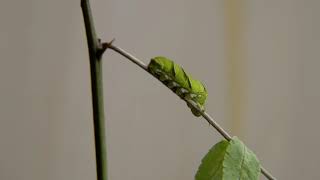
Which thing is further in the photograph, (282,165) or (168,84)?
(282,165)

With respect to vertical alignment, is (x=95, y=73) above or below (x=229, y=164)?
above

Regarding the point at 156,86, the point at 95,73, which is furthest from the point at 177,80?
the point at 156,86

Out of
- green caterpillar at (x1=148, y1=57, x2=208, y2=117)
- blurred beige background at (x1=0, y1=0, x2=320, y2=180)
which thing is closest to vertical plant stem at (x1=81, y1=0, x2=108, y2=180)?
green caterpillar at (x1=148, y1=57, x2=208, y2=117)

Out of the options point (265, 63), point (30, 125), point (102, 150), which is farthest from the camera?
point (265, 63)

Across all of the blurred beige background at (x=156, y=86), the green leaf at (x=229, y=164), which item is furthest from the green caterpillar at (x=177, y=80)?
the blurred beige background at (x=156, y=86)

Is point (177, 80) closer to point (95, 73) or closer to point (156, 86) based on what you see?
point (95, 73)

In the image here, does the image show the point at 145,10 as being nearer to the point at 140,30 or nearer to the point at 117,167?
the point at 140,30

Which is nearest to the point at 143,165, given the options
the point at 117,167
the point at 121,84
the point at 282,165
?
the point at 117,167
